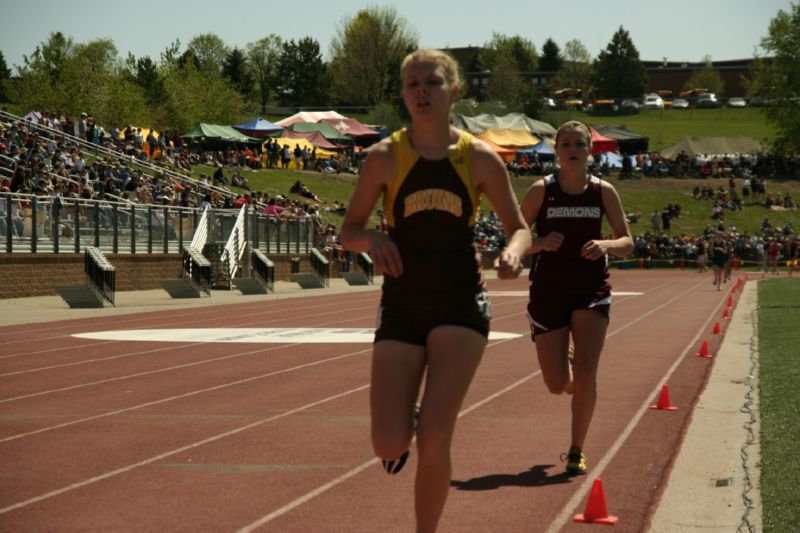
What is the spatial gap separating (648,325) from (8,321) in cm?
1140

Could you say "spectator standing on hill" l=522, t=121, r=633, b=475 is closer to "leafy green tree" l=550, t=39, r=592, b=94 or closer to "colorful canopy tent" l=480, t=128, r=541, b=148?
"colorful canopy tent" l=480, t=128, r=541, b=148

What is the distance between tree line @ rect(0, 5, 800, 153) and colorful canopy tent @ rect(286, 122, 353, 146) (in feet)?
49.3

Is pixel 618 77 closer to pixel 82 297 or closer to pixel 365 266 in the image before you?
pixel 365 266

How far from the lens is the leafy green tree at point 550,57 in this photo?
583 ft

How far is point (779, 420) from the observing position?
10156 millimetres

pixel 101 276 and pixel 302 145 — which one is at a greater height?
pixel 302 145

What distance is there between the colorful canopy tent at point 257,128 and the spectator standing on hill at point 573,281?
5785 cm

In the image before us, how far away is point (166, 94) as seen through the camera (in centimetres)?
10438

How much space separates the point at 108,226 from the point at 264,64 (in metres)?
123

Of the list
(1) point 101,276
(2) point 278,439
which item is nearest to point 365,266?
(1) point 101,276

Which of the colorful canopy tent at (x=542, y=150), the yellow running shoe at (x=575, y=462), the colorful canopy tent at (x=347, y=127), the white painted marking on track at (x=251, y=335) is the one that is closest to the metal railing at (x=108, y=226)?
the white painted marking on track at (x=251, y=335)

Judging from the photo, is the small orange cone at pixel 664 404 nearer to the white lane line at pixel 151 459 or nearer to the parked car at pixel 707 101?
the white lane line at pixel 151 459

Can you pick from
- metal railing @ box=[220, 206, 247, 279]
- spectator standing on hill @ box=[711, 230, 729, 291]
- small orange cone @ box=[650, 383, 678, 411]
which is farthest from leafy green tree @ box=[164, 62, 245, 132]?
small orange cone @ box=[650, 383, 678, 411]

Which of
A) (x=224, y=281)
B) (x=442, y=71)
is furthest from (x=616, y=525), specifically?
(x=224, y=281)
